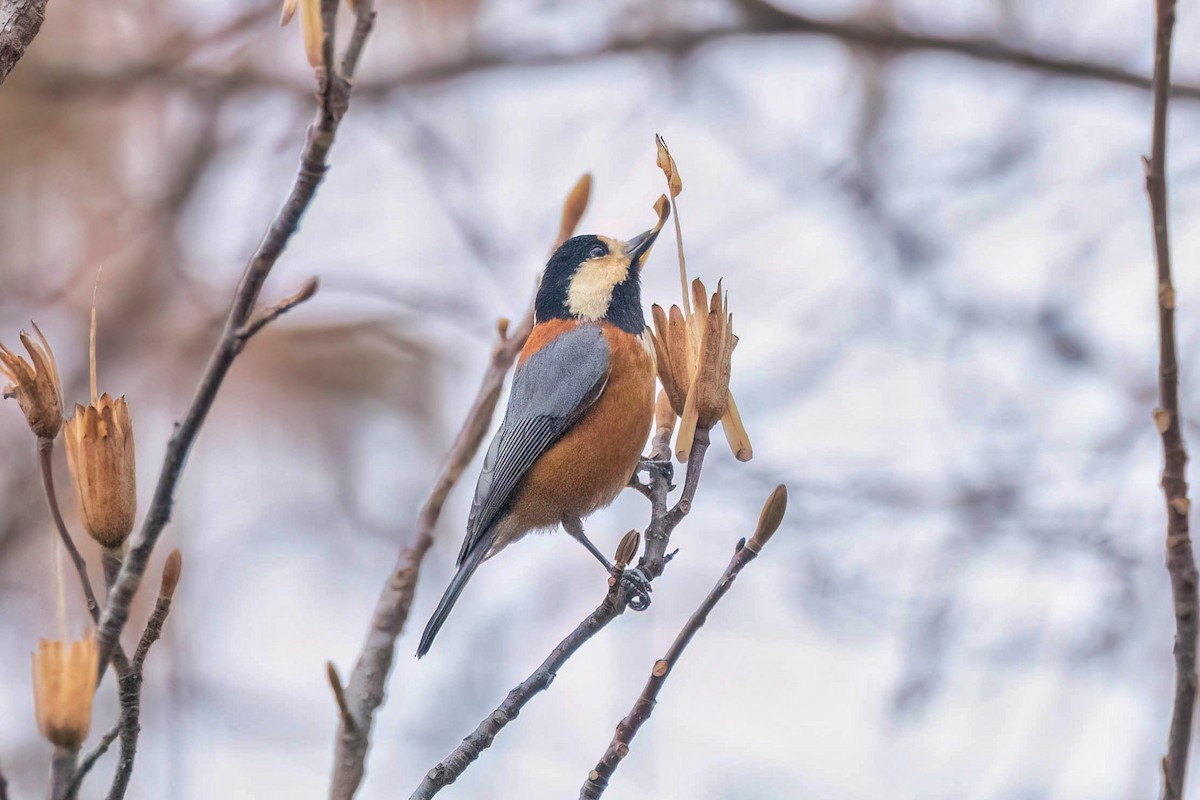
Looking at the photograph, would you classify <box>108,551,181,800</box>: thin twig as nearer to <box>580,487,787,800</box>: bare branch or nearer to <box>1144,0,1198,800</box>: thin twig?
<box>580,487,787,800</box>: bare branch

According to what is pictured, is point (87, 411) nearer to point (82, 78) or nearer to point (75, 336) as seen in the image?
point (75, 336)

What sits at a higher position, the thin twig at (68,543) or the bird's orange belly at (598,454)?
the bird's orange belly at (598,454)

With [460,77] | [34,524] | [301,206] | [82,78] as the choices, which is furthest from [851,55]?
[301,206]

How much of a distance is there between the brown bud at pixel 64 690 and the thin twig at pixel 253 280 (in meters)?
0.14

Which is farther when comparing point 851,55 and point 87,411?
point 851,55

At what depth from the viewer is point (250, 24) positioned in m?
8.66

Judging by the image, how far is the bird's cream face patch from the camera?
542 cm

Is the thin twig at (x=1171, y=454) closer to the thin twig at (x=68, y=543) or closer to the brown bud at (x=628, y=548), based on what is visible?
the brown bud at (x=628, y=548)

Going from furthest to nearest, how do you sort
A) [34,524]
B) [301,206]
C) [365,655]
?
[34,524], [365,655], [301,206]

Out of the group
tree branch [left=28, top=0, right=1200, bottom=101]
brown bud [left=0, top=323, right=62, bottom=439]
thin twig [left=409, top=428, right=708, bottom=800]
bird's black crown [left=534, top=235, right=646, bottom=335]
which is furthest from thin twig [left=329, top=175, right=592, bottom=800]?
tree branch [left=28, top=0, right=1200, bottom=101]

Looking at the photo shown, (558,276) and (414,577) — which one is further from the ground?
(558,276)

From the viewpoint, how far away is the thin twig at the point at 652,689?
225 centimetres

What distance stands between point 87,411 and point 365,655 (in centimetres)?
108

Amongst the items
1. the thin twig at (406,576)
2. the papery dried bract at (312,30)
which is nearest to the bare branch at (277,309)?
the papery dried bract at (312,30)
